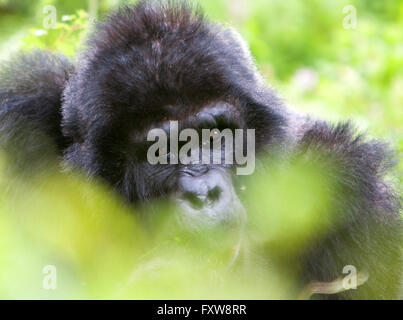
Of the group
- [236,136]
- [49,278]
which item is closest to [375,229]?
[236,136]

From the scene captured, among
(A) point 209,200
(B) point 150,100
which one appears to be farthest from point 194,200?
(B) point 150,100

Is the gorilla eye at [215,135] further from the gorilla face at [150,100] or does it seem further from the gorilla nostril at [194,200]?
the gorilla nostril at [194,200]

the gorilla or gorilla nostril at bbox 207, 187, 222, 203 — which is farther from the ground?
the gorilla

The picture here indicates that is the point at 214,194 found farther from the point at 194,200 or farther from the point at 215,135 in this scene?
the point at 215,135

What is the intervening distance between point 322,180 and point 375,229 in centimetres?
45

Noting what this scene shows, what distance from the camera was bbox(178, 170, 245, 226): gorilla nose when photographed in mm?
3582

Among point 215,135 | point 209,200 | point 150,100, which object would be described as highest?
point 150,100

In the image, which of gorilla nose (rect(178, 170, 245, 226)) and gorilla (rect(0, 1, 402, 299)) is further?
gorilla (rect(0, 1, 402, 299))

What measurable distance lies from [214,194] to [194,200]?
11cm

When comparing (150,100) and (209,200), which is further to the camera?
(150,100)

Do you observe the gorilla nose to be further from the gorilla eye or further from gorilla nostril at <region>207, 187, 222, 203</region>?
the gorilla eye

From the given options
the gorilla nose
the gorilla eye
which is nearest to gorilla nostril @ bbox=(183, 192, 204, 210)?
the gorilla nose

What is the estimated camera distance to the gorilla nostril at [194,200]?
142 inches

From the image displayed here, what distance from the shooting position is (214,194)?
3.63m
